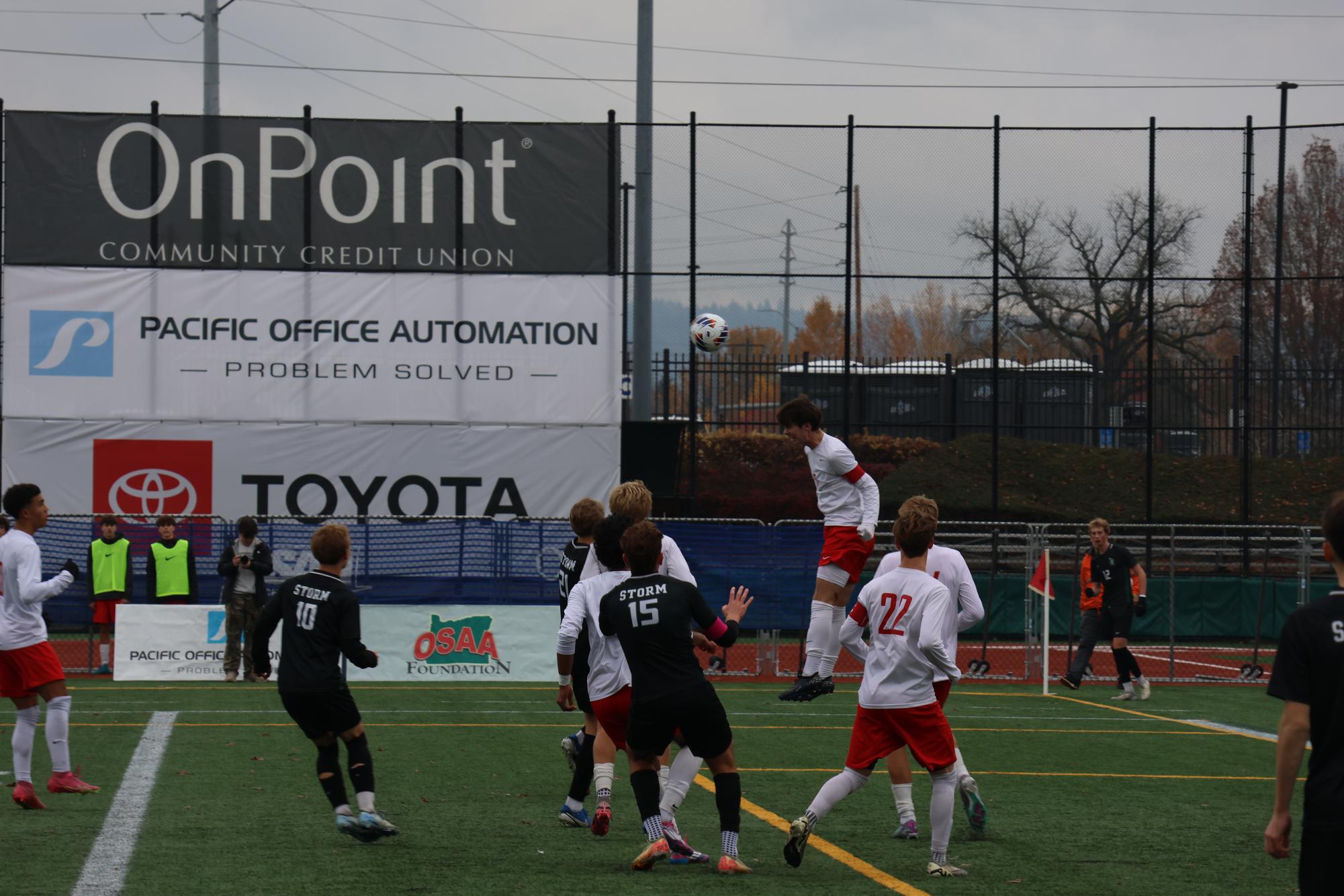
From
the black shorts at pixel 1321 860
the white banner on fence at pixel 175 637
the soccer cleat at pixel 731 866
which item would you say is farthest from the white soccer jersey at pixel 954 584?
the white banner on fence at pixel 175 637

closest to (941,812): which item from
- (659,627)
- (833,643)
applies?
(659,627)

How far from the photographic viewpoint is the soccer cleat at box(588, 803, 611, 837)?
8.12m

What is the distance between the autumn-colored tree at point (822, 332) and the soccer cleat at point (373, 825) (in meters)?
17.8

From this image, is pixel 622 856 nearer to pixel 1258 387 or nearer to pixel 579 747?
pixel 579 747

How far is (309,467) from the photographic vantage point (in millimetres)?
23406

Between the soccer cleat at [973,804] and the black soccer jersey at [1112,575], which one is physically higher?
the black soccer jersey at [1112,575]

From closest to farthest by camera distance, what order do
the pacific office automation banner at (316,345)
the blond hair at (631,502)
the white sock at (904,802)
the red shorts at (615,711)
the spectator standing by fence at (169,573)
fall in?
the blond hair at (631,502), the red shorts at (615,711), the white sock at (904,802), the spectator standing by fence at (169,573), the pacific office automation banner at (316,345)

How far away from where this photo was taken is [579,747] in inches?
356

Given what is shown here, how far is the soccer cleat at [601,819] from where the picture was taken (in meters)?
8.12

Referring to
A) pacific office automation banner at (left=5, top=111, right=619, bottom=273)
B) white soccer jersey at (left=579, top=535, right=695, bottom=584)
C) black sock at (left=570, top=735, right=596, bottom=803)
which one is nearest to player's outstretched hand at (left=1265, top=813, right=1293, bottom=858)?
white soccer jersey at (left=579, top=535, right=695, bottom=584)

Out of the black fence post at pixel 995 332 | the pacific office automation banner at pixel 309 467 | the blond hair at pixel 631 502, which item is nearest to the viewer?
the blond hair at pixel 631 502

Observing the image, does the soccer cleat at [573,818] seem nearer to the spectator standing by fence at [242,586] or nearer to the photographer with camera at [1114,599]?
the spectator standing by fence at [242,586]

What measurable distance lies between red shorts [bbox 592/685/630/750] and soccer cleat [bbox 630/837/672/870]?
0.73m

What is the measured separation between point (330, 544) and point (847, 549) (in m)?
4.20
